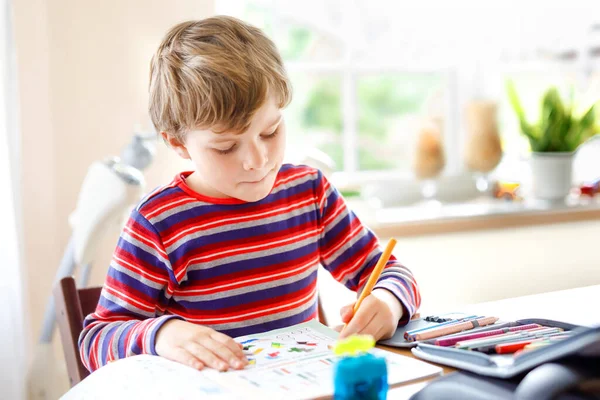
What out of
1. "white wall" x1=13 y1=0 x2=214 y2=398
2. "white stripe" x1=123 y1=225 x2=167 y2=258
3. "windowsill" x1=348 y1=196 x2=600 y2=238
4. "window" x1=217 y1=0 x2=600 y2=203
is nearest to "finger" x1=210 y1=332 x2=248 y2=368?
"white stripe" x1=123 y1=225 x2=167 y2=258

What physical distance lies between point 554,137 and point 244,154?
75.8 inches

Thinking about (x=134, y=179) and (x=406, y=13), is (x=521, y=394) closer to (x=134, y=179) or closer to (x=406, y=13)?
(x=134, y=179)

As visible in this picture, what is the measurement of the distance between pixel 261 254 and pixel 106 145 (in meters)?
1.14

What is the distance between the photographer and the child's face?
1.00 meters

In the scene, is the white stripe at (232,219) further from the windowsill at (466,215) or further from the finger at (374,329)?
the windowsill at (466,215)

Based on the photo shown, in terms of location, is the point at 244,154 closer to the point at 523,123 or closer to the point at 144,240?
the point at 144,240

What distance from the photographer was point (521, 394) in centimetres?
63

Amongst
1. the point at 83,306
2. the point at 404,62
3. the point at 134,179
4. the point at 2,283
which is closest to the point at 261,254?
the point at 83,306

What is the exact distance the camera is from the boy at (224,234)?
0.98 metres

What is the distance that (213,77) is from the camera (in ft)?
3.27

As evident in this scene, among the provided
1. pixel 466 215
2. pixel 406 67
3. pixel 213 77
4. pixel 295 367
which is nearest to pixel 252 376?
pixel 295 367

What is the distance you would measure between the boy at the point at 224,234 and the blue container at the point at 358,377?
0.84 feet

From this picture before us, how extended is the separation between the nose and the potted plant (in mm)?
1882

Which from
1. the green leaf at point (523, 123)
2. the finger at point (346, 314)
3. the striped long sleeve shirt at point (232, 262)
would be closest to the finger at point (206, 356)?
the striped long sleeve shirt at point (232, 262)
